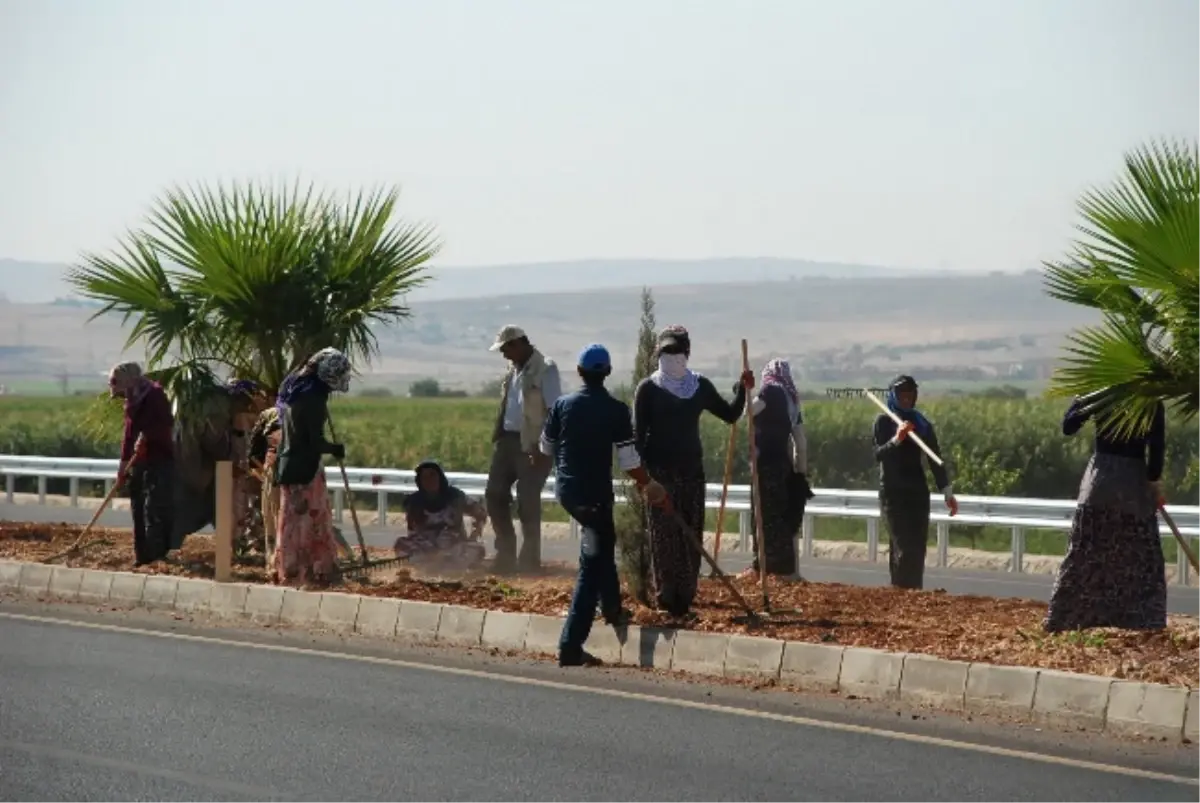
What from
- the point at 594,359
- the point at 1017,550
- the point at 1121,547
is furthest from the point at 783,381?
the point at 1017,550

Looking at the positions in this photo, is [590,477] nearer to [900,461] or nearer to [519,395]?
[900,461]

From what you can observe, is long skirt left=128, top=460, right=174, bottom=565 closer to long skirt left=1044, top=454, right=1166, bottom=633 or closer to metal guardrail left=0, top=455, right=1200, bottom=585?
metal guardrail left=0, top=455, right=1200, bottom=585

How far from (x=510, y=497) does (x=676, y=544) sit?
4.64m

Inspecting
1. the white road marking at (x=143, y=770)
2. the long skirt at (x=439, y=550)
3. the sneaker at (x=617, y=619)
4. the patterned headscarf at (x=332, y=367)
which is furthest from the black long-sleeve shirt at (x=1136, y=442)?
the long skirt at (x=439, y=550)

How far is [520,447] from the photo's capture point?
18188mm

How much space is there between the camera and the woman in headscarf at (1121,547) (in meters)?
13.0

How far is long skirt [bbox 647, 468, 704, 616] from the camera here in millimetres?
13922

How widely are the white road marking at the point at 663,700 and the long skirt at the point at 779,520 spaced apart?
4.38m

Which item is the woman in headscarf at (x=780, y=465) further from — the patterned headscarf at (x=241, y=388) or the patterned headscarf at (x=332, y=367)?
the patterned headscarf at (x=241, y=388)

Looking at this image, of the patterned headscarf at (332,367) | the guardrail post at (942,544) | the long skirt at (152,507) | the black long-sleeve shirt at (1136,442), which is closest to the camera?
the black long-sleeve shirt at (1136,442)

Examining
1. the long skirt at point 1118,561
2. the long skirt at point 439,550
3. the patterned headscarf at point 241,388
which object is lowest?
the long skirt at point 439,550

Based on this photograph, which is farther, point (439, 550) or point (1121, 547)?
point (439, 550)

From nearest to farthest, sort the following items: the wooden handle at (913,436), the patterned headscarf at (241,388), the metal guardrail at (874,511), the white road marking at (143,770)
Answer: the white road marking at (143,770), the wooden handle at (913,436), the patterned headscarf at (241,388), the metal guardrail at (874,511)

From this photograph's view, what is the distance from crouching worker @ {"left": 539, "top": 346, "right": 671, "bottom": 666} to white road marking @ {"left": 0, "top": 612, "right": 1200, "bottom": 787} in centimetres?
64
